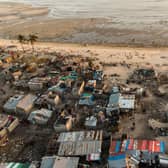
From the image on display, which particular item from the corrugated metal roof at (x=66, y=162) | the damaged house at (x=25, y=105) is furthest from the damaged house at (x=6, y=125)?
the corrugated metal roof at (x=66, y=162)

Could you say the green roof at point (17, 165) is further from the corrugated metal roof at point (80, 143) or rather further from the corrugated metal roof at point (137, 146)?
the corrugated metal roof at point (137, 146)

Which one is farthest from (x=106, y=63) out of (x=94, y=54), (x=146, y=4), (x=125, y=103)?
(x=146, y=4)

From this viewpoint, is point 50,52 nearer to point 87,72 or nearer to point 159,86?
point 87,72

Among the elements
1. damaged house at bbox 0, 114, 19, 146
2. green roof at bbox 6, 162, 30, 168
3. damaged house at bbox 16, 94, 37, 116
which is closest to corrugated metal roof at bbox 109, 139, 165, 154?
green roof at bbox 6, 162, 30, 168

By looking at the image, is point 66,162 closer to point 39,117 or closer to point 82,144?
point 82,144

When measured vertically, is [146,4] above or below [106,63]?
above

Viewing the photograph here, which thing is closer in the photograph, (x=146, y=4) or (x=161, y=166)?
(x=161, y=166)

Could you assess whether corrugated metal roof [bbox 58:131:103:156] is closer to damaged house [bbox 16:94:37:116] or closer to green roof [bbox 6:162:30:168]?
green roof [bbox 6:162:30:168]
